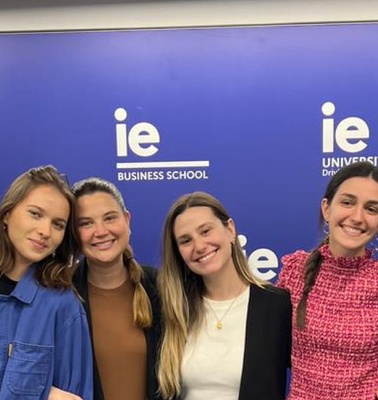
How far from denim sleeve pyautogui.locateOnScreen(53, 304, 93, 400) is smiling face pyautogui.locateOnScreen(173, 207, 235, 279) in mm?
420

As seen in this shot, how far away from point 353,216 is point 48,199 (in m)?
1.00

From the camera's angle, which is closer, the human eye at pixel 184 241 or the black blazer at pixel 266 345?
the black blazer at pixel 266 345

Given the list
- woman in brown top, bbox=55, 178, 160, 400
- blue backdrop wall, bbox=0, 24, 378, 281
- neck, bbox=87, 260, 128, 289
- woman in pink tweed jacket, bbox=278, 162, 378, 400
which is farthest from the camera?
blue backdrop wall, bbox=0, 24, 378, 281

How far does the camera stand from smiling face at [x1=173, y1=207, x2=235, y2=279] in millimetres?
1802

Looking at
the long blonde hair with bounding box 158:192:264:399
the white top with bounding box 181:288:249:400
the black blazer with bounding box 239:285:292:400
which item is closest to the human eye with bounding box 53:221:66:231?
the long blonde hair with bounding box 158:192:264:399

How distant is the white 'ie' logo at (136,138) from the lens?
2.68m

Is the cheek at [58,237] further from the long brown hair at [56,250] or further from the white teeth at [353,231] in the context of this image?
the white teeth at [353,231]

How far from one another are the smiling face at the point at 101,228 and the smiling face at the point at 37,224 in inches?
4.9

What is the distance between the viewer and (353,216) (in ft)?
5.72

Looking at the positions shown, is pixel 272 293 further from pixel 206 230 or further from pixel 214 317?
pixel 206 230

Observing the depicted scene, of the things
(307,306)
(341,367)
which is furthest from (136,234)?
(341,367)

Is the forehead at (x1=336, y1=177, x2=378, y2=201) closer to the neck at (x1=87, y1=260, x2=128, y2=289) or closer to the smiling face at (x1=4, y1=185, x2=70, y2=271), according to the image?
the neck at (x1=87, y1=260, x2=128, y2=289)

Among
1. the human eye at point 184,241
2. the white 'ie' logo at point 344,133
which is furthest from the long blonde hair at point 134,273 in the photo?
the white 'ie' logo at point 344,133

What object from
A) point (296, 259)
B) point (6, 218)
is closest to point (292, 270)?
point (296, 259)
